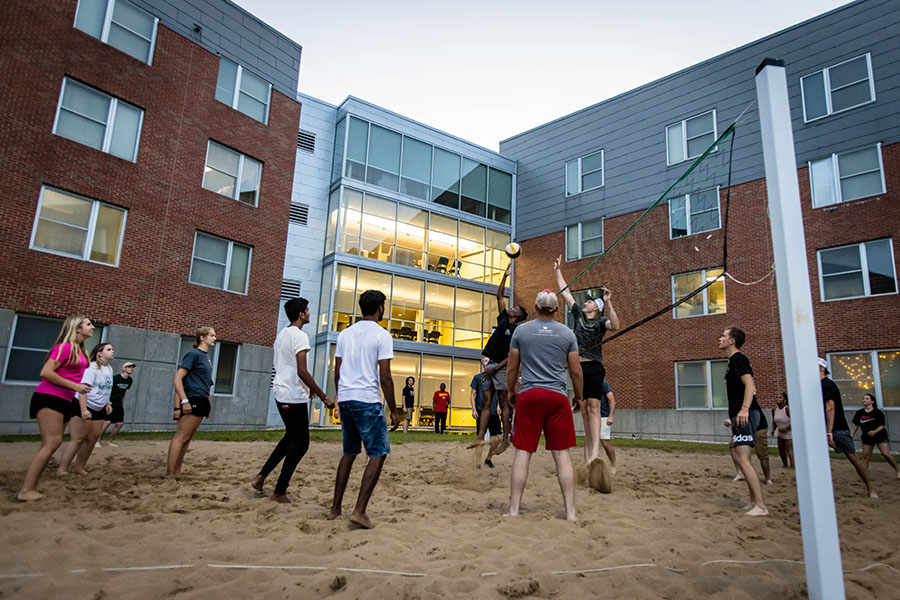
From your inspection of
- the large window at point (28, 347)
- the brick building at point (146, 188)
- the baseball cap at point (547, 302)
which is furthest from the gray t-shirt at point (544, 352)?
the brick building at point (146, 188)

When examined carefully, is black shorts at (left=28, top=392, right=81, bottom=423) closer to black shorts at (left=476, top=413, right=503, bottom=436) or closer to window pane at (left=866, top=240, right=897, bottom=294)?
black shorts at (left=476, top=413, right=503, bottom=436)

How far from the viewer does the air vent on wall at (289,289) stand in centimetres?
2119

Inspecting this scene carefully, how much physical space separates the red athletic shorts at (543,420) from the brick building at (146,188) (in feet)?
44.2

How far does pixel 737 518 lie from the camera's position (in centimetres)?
489

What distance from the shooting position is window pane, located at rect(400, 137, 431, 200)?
24500 mm

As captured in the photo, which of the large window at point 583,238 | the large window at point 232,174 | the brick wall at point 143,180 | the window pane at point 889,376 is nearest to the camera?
the brick wall at point 143,180

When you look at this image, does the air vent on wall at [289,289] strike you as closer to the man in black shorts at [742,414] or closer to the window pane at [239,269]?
the window pane at [239,269]

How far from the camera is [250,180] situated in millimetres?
18547

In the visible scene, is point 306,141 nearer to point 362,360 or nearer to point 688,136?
point 688,136

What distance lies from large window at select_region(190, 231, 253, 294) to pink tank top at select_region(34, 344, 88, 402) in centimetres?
1233

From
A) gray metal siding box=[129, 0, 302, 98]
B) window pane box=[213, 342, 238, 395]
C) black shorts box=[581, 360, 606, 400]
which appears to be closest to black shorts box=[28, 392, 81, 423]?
black shorts box=[581, 360, 606, 400]

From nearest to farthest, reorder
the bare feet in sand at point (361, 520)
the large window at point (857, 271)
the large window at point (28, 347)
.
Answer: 1. the bare feet in sand at point (361, 520)
2. the large window at point (28, 347)
3. the large window at point (857, 271)

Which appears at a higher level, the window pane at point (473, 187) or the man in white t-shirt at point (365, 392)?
the window pane at point (473, 187)

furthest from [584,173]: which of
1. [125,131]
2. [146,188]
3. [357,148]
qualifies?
[125,131]
